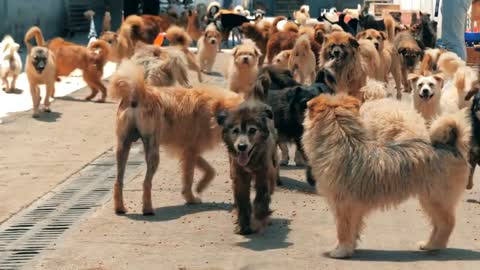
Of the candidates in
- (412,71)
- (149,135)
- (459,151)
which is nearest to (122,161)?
(149,135)

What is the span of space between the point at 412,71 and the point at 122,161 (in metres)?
10.1

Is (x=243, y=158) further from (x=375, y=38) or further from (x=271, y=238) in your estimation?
(x=375, y=38)

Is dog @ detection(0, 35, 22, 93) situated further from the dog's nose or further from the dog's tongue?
the dog's nose

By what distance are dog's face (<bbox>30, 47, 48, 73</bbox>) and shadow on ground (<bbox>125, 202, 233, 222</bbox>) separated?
630cm

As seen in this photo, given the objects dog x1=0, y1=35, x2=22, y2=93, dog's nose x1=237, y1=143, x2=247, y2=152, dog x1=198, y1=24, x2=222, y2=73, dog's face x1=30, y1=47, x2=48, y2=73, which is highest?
dog's nose x1=237, y1=143, x2=247, y2=152

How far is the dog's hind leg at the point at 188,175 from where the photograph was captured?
8.79 m

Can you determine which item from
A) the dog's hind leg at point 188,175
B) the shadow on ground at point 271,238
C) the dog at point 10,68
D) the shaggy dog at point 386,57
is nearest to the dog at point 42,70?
the dog at point 10,68

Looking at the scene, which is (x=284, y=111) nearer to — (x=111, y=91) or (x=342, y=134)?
(x=111, y=91)

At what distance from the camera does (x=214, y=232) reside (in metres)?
7.75

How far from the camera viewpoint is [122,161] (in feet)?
27.8

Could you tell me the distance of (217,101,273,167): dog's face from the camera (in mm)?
7492

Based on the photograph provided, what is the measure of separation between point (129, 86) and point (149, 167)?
69 centimetres

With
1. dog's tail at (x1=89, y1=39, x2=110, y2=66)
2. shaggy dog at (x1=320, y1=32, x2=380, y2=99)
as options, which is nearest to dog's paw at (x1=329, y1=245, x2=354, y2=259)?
shaggy dog at (x1=320, y1=32, x2=380, y2=99)

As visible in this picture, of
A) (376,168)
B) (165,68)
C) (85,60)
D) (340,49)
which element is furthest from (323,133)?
(85,60)
